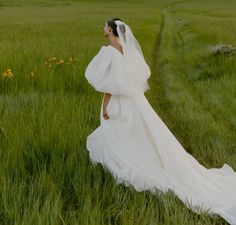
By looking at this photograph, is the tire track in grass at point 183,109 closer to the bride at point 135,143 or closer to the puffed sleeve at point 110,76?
the bride at point 135,143

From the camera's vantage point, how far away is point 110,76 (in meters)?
4.18

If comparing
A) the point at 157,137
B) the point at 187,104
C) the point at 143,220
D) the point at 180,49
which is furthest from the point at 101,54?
the point at 180,49

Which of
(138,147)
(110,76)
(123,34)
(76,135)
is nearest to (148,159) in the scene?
(138,147)

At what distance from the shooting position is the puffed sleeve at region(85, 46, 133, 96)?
412 cm

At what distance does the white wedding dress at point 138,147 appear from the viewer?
3863 mm

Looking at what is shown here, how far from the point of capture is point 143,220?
3.13 metres

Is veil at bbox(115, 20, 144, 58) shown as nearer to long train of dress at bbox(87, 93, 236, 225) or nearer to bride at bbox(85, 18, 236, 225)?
bride at bbox(85, 18, 236, 225)

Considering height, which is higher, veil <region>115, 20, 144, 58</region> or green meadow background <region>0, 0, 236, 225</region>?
veil <region>115, 20, 144, 58</region>

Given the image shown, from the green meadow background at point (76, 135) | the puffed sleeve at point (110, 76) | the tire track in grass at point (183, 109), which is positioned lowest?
the tire track in grass at point (183, 109)

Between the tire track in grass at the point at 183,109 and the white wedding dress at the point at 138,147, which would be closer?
the white wedding dress at the point at 138,147

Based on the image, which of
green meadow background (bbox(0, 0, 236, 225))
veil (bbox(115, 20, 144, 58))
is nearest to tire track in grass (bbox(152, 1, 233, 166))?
green meadow background (bbox(0, 0, 236, 225))

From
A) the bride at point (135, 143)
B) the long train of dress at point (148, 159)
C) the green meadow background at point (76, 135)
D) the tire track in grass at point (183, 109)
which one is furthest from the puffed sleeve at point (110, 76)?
the tire track in grass at point (183, 109)

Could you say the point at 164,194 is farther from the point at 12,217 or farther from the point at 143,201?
the point at 12,217

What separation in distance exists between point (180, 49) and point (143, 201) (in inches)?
503
